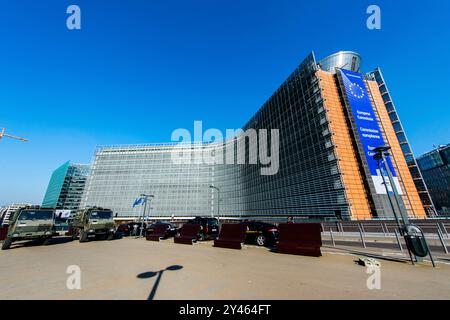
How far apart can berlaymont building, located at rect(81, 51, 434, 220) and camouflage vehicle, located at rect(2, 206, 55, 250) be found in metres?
19.1

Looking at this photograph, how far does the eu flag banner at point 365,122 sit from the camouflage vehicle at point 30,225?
49029 mm

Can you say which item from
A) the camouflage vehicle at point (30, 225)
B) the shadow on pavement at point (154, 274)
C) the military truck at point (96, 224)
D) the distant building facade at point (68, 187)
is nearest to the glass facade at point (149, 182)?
the distant building facade at point (68, 187)

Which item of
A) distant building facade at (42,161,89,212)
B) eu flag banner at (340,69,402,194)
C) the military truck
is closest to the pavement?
the military truck

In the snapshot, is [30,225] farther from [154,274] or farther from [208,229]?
[154,274]

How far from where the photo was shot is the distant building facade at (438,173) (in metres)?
88.9

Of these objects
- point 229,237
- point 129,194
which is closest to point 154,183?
point 129,194

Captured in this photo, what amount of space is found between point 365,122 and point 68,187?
153985mm

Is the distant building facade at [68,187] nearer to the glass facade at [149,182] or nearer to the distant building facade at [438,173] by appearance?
the glass facade at [149,182]

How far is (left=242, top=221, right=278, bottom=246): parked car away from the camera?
1250 centimetres

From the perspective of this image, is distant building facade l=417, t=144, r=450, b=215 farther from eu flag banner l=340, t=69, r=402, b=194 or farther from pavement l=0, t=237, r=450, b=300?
pavement l=0, t=237, r=450, b=300

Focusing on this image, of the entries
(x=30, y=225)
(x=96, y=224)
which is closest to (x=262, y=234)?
(x=96, y=224)

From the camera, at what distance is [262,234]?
12758mm
